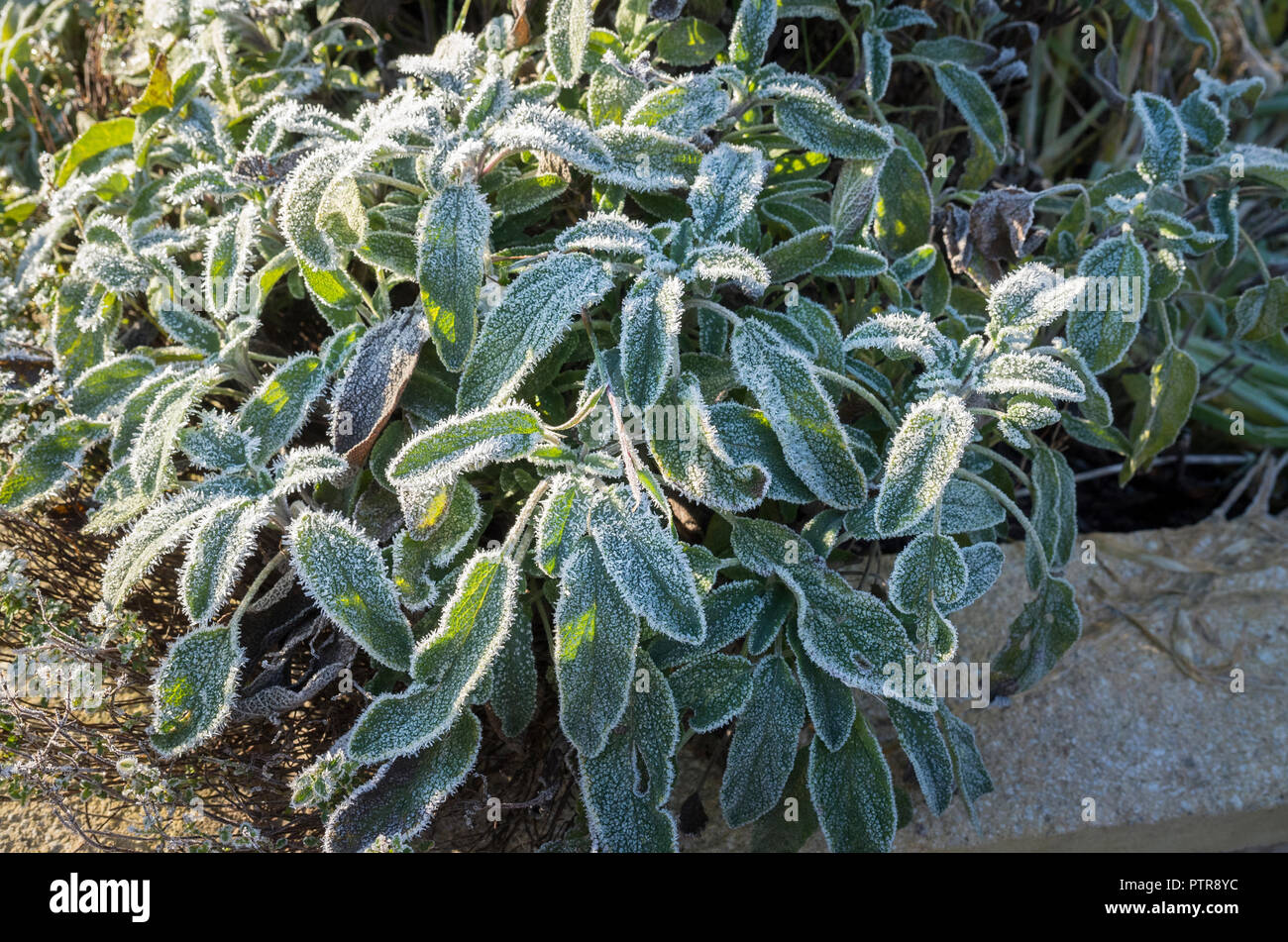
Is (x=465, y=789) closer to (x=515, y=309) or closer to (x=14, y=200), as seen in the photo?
(x=515, y=309)

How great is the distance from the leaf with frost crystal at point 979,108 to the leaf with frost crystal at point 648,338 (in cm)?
74

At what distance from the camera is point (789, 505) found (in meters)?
1.42

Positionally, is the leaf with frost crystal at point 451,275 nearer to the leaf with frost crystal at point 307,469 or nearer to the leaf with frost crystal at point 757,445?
the leaf with frost crystal at point 307,469

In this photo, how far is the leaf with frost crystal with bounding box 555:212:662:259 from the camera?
1.16 metres

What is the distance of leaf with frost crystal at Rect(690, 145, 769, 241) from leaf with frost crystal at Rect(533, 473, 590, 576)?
36cm

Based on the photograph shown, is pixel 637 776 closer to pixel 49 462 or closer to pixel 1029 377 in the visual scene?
pixel 1029 377

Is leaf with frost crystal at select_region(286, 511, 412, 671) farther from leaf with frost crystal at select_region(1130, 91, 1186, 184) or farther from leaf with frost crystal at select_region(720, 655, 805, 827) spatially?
leaf with frost crystal at select_region(1130, 91, 1186, 184)

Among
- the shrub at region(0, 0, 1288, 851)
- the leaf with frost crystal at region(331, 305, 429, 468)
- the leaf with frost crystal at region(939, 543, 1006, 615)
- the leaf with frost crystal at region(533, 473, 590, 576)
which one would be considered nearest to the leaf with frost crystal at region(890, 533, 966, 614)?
the shrub at region(0, 0, 1288, 851)

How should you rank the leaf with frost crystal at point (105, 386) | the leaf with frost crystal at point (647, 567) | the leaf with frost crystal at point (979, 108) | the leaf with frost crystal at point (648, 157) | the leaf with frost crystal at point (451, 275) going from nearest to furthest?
the leaf with frost crystal at point (647, 567), the leaf with frost crystal at point (451, 275), the leaf with frost crystal at point (648, 157), the leaf with frost crystal at point (105, 386), the leaf with frost crystal at point (979, 108)

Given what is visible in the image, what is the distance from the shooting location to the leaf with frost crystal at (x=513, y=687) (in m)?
1.23

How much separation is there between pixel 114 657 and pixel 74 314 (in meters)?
0.58

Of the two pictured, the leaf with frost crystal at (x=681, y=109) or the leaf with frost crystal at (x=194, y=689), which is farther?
the leaf with frost crystal at (x=681, y=109)

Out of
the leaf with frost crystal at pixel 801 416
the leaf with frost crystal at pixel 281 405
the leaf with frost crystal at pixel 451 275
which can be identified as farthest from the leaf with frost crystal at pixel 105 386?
the leaf with frost crystal at pixel 801 416
